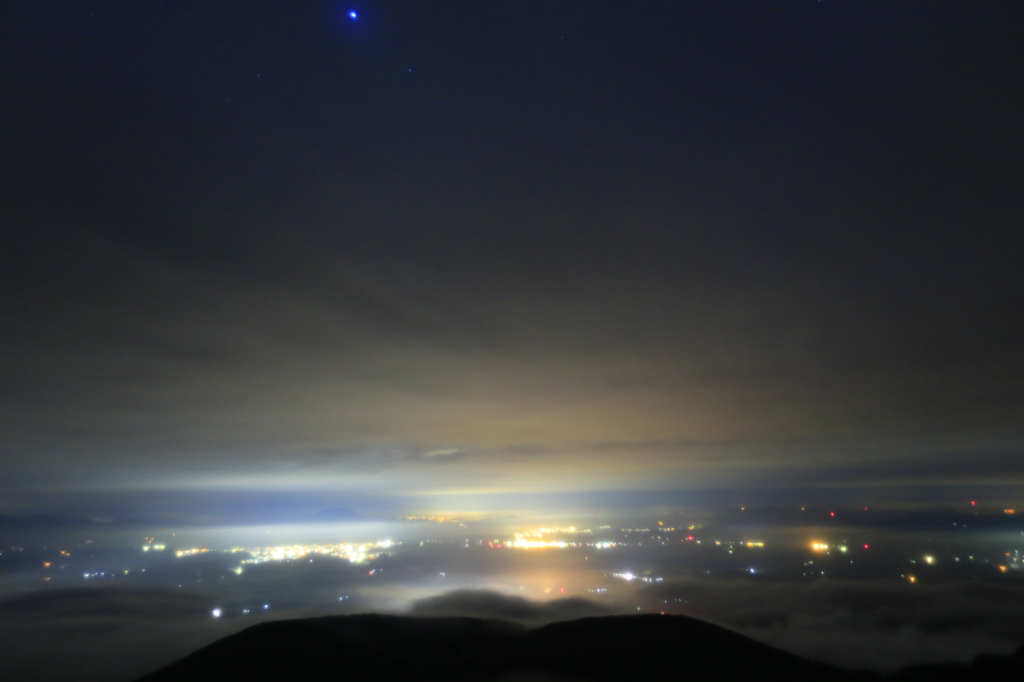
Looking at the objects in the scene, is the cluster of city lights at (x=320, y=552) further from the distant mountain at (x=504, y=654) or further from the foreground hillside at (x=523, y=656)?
the foreground hillside at (x=523, y=656)

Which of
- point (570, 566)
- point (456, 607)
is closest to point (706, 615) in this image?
point (456, 607)

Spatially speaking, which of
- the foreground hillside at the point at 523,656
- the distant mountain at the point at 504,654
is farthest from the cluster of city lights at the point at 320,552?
the foreground hillside at the point at 523,656

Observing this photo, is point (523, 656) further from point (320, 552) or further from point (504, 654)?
A: point (320, 552)

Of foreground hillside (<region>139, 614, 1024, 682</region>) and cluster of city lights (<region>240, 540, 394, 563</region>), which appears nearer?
foreground hillside (<region>139, 614, 1024, 682</region>)

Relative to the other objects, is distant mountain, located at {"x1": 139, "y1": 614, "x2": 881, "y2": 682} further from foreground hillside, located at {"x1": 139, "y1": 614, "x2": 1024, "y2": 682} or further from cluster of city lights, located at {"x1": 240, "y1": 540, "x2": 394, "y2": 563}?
cluster of city lights, located at {"x1": 240, "y1": 540, "x2": 394, "y2": 563}

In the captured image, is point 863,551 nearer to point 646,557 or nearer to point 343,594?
point 646,557

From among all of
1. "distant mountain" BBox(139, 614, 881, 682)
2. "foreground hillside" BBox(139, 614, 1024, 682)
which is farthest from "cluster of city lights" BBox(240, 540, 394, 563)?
"foreground hillside" BBox(139, 614, 1024, 682)
